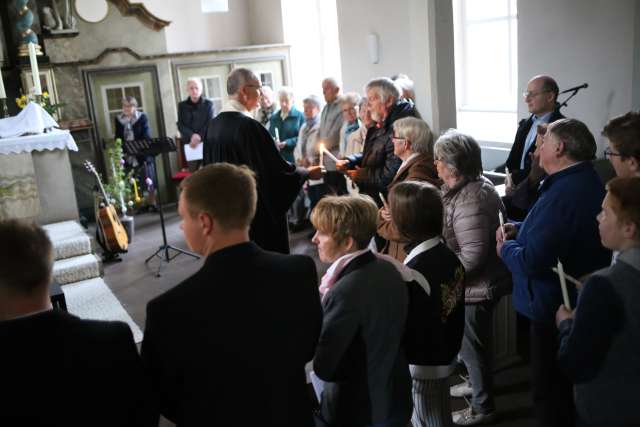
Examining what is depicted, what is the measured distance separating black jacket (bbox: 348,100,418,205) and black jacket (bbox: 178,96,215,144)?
417 centimetres

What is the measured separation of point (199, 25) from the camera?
9.59 metres

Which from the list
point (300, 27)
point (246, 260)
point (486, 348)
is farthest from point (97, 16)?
point (246, 260)

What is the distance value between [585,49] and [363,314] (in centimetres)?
429

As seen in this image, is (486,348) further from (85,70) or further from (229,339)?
(85,70)

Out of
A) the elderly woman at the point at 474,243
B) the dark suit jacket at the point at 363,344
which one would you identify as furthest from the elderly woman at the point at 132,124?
the dark suit jacket at the point at 363,344

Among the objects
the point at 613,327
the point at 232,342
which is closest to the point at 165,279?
the point at 232,342


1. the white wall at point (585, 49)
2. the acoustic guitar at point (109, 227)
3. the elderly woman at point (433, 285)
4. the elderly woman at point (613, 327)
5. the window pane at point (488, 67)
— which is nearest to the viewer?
the elderly woman at point (613, 327)

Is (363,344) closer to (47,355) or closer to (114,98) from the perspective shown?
(47,355)

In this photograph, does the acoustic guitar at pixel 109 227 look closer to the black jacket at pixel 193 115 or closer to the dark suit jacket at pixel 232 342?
the black jacket at pixel 193 115

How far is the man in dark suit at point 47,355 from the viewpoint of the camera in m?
1.26

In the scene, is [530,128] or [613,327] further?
[530,128]

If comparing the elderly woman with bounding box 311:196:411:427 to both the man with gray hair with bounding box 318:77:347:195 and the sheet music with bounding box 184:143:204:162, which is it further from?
the sheet music with bounding box 184:143:204:162

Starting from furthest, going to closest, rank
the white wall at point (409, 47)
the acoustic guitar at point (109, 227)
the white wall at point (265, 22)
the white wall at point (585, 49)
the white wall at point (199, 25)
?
the white wall at point (265, 22)
the white wall at point (199, 25)
the acoustic guitar at point (109, 227)
the white wall at point (409, 47)
the white wall at point (585, 49)

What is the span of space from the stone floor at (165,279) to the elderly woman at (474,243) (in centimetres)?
20
